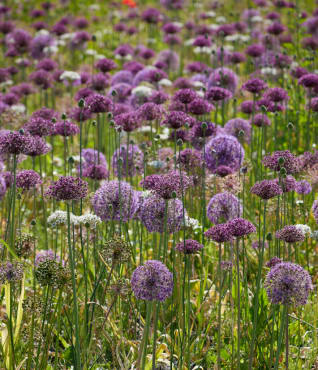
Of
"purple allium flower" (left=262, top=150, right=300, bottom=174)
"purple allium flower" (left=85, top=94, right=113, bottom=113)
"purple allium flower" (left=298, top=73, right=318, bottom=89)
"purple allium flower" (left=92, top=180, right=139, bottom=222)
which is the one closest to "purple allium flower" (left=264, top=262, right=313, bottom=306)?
"purple allium flower" (left=262, top=150, right=300, bottom=174)

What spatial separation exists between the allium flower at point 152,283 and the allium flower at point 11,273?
1.76 feet

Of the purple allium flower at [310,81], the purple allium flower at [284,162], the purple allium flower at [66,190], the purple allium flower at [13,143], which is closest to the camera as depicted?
the purple allium flower at [66,190]

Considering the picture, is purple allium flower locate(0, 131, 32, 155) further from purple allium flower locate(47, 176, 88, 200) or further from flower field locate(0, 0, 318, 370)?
purple allium flower locate(47, 176, 88, 200)

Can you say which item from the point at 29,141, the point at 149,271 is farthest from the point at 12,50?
the point at 149,271

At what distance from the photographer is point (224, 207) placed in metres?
3.61

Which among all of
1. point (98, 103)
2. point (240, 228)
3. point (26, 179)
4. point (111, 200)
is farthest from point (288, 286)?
point (98, 103)

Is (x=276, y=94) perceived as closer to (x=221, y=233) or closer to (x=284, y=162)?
(x=284, y=162)

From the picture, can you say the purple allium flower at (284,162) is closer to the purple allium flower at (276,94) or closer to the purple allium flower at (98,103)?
the purple allium flower at (98,103)

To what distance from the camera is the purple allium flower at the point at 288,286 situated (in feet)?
7.65

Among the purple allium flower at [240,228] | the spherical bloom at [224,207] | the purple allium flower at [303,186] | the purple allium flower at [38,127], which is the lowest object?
the purple allium flower at [240,228]

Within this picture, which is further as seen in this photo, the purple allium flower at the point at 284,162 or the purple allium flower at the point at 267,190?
the purple allium flower at the point at 284,162

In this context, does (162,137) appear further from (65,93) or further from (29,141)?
(65,93)

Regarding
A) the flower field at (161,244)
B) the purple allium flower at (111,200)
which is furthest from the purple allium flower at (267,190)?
the purple allium flower at (111,200)

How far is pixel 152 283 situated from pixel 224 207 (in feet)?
4.23
